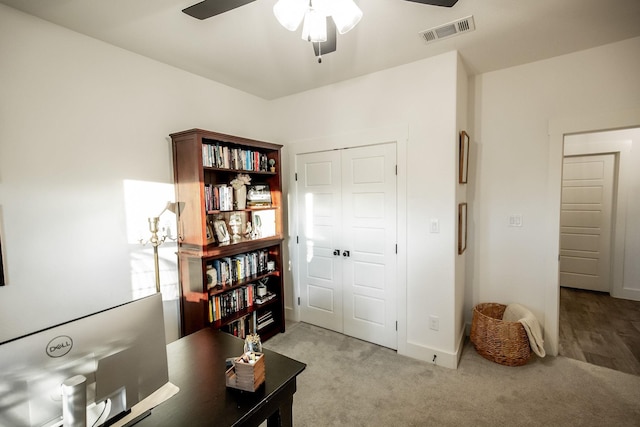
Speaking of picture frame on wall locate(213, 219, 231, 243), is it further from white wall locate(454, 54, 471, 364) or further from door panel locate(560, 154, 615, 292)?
door panel locate(560, 154, 615, 292)

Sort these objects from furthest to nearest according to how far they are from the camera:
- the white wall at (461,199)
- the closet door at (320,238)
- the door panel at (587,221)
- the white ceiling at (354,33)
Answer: the door panel at (587,221) → the closet door at (320,238) → the white wall at (461,199) → the white ceiling at (354,33)

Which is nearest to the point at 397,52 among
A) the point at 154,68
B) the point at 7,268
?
the point at 154,68

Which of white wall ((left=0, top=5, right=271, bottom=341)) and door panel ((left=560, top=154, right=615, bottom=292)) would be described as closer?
white wall ((left=0, top=5, right=271, bottom=341))

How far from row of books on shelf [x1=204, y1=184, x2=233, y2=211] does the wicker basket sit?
255cm

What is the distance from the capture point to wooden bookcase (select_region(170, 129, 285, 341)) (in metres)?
2.41

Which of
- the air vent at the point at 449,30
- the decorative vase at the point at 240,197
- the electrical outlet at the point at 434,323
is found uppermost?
the air vent at the point at 449,30

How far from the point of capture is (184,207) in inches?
98.1

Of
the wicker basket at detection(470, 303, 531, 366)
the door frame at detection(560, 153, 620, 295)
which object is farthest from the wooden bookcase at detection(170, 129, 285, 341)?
the door frame at detection(560, 153, 620, 295)

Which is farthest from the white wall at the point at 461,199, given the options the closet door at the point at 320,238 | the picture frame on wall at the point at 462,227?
the closet door at the point at 320,238

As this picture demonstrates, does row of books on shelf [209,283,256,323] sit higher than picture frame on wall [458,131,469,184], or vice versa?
picture frame on wall [458,131,469,184]

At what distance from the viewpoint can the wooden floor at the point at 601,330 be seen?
2577mm

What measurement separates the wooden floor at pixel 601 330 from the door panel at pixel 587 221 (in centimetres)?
29

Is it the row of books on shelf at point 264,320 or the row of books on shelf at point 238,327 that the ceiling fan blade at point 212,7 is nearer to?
the row of books on shelf at point 238,327

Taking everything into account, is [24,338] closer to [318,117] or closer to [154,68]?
[154,68]
